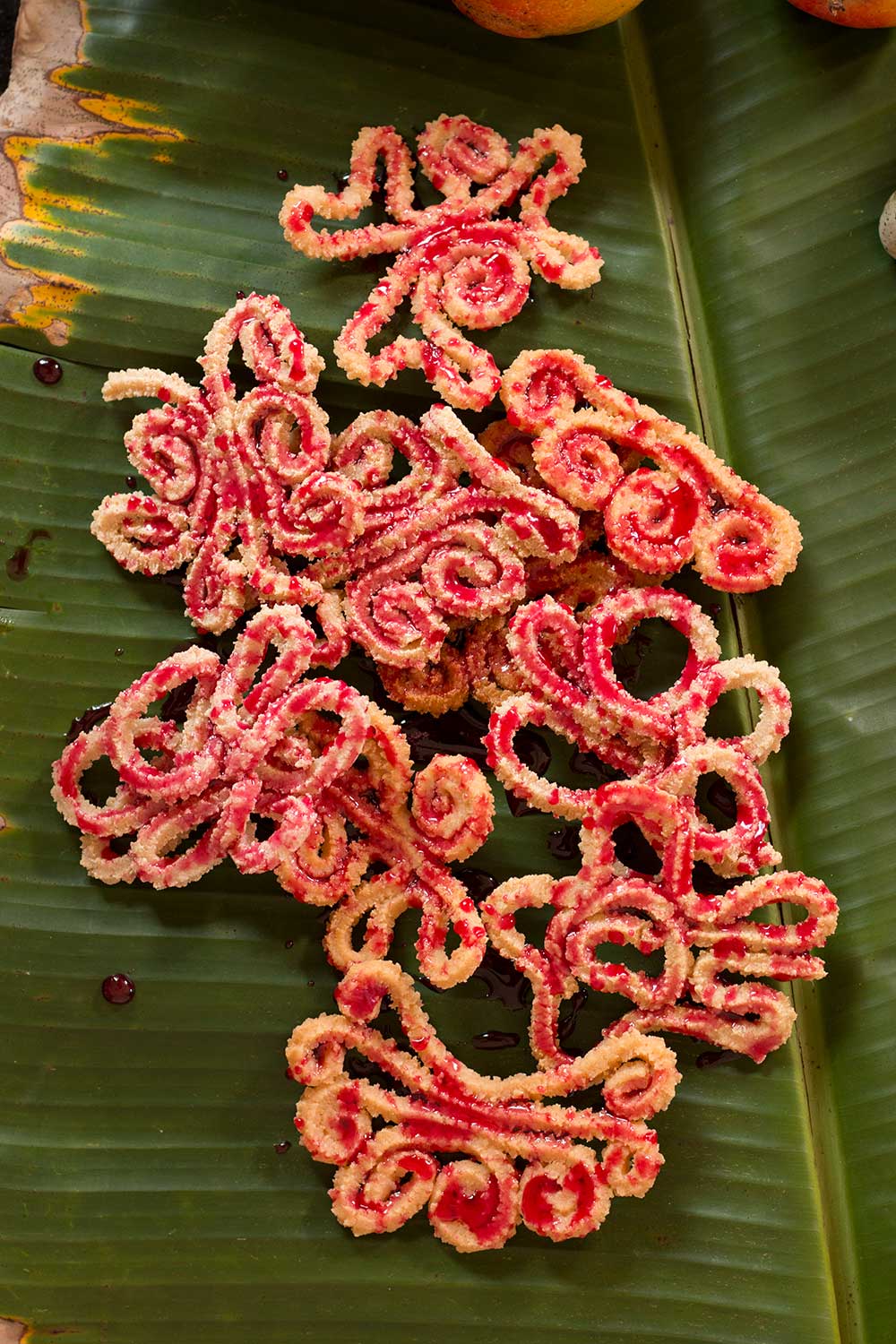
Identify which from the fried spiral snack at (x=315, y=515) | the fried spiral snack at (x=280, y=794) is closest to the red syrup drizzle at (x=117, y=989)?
the fried spiral snack at (x=280, y=794)

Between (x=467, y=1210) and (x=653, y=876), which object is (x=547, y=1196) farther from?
(x=653, y=876)

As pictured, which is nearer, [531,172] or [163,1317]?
[163,1317]

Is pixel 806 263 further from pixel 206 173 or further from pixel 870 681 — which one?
pixel 206 173

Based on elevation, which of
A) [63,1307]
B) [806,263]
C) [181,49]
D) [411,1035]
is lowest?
[63,1307]

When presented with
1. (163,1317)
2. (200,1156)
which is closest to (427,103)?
(200,1156)

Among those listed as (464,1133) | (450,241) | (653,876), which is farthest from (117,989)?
(450,241)

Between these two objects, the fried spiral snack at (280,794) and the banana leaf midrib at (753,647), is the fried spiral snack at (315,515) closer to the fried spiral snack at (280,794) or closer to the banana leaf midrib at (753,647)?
the fried spiral snack at (280,794)

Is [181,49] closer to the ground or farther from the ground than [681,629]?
farther from the ground
